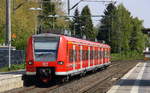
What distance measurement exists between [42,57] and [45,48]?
525 millimetres

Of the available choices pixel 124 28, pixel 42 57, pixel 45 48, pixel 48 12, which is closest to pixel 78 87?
pixel 42 57

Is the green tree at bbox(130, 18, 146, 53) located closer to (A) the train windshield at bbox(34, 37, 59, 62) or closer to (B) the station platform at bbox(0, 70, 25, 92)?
(A) the train windshield at bbox(34, 37, 59, 62)

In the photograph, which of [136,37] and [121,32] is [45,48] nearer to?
[121,32]

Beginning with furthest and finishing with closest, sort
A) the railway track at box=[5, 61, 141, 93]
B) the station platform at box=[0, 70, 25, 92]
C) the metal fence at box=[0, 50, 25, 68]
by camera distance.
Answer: the metal fence at box=[0, 50, 25, 68]
the railway track at box=[5, 61, 141, 93]
the station platform at box=[0, 70, 25, 92]

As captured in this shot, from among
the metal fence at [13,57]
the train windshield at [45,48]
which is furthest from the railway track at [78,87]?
the metal fence at [13,57]

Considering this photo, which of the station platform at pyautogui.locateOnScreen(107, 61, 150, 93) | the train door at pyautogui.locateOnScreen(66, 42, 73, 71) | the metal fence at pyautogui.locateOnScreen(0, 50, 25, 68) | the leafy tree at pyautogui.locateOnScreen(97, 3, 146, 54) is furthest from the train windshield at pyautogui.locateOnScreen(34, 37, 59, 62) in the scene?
the leafy tree at pyautogui.locateOnScreen(97, 3, 146, 54)

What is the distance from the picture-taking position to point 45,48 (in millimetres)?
26797

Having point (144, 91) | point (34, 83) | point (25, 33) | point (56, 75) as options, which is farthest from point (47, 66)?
point (25, 33)

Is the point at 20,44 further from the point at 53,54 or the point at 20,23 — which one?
the point at 53,54

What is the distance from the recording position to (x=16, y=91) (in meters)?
22.9

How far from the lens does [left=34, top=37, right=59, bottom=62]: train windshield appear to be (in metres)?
26.6

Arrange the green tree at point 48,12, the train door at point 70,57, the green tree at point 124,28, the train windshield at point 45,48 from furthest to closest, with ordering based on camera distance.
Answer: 1. the green tree at point 124,28
2. the green tree at point 48,12
3. the train door at point 70,57
4. the train windshield at point 45,48

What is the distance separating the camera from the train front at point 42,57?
26453 mm

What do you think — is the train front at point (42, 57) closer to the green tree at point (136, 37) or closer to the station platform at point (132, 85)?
the station platform at point (132, 85)
